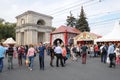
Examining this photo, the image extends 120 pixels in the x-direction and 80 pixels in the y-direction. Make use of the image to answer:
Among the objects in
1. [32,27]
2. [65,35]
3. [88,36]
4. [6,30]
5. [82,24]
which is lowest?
[88,36]

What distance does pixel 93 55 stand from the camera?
89.0ft

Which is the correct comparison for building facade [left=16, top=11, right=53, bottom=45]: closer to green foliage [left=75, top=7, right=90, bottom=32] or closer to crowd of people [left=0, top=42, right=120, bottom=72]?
green foliage [left=75, top=7, right=90, bottom=32]

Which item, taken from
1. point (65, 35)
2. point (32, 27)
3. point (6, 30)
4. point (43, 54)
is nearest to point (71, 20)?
point (32, 27)

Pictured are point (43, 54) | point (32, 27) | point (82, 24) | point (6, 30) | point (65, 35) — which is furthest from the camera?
point (6, 30)

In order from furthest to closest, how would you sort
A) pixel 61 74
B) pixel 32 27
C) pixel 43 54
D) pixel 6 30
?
pixel 6 30, pixel 32 27, pixel 43 54, pixel 61 74

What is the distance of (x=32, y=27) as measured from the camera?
171ft

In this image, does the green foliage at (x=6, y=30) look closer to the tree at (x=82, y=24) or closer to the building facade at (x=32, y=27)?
the building facade at (x=32, y=27)

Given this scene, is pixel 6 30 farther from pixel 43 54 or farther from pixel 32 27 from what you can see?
pixel 43 54

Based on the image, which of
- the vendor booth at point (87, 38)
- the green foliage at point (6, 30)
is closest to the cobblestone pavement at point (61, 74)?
the vendor booth at point (87, 38)

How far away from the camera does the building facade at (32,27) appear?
171 feet

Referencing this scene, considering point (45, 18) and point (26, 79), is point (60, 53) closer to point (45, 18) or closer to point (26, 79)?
point (26, 79)

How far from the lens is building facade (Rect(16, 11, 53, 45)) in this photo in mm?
51969

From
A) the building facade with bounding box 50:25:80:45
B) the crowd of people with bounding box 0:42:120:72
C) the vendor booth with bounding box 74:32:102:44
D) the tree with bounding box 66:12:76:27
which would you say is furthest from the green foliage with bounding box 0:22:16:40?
the crowd of people with bounding box 0:42:120:72

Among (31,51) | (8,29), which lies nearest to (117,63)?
(31,51)
